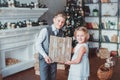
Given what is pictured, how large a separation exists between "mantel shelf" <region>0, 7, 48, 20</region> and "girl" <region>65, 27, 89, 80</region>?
2.15 m

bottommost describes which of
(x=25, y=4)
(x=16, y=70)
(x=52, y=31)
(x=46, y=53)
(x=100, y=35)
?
(x=16, y=70)

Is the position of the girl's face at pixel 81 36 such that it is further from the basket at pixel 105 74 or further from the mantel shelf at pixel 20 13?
the mantel shelf at pixel 20 13

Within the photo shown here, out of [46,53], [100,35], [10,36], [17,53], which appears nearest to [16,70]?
[17,53]

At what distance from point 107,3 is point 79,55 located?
14.1 feet

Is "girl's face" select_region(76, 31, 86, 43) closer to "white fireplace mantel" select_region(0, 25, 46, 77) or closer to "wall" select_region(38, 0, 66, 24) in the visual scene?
"white fireplace mantel" select_region(0, 25, 46, 77)

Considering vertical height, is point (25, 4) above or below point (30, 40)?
above

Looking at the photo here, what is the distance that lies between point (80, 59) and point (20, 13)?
101 inches

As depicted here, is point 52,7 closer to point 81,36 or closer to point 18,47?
point 18,47

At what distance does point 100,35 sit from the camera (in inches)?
253

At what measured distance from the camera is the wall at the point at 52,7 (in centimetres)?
565

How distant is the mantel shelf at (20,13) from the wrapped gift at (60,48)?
2087 mm

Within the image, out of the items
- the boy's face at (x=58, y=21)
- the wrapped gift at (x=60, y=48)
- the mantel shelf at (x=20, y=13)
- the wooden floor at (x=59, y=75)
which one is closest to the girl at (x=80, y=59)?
the wrapped gift at (x=60, y=48)

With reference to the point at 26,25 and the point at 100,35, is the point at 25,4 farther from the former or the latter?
the point at 100,35

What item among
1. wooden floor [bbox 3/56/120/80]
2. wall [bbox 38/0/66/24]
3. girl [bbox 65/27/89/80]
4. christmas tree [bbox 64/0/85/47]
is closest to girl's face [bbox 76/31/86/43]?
girl [bbox 65/27/89/80]
